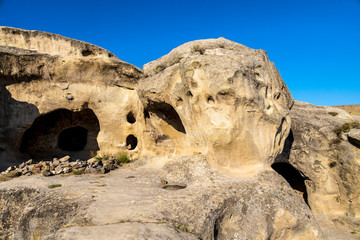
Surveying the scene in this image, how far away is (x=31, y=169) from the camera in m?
8.16

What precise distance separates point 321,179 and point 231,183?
164 inches

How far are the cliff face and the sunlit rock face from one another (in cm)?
3

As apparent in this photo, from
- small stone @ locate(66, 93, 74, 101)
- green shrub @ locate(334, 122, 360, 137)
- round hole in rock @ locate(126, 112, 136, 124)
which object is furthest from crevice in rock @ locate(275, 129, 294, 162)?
small stone @ locate(66, 93, 74, 101)

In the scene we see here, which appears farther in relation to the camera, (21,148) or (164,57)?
(21,148)

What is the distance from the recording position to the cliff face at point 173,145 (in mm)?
4605

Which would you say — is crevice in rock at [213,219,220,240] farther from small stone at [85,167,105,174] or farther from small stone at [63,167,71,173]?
small stone at [63,167,71,173]

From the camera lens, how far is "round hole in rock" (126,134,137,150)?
10.4 meters

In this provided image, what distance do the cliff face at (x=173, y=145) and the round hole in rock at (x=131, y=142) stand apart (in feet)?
0.13

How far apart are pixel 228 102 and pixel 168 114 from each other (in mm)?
2804

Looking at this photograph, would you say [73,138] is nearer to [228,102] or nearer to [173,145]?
[173,145]

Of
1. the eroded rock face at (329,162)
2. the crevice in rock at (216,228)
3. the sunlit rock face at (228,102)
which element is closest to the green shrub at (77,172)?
the sunlit rock face at (228,102)

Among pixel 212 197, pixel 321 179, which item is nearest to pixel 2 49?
pixel 212 197

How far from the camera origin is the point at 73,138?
1185cm

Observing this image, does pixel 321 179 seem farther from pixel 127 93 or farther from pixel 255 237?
pixel 127 93
